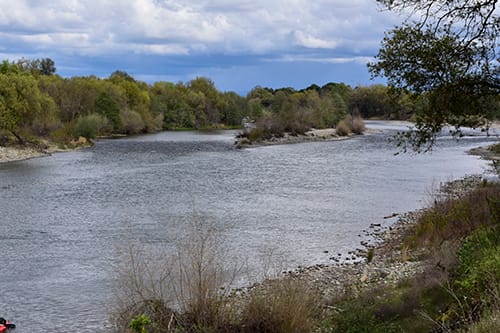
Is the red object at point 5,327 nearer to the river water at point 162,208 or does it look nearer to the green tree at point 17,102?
the river water at point 162,208

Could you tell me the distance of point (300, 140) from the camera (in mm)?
67062

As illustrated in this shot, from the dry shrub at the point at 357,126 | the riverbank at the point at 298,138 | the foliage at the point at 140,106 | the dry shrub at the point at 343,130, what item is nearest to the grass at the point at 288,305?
the foliage at the point at 140,106

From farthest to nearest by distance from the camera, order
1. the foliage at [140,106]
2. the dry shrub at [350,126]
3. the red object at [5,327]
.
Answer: the dry shrub at [350,126] → the foliage at [140,106] → the red object at [5,327]

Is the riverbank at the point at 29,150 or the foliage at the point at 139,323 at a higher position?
the foliage at the point at 139,323

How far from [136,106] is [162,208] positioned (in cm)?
6558

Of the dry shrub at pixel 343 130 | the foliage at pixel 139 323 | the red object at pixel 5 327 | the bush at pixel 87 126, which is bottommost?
the red object at pixel 5 327

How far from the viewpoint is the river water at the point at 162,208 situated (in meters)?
13.6

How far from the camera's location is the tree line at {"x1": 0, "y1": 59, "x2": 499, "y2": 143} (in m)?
50.4

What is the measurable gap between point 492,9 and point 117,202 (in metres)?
18.6

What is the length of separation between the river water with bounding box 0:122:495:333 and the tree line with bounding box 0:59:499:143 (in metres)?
6.50

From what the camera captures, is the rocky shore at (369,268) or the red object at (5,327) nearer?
the red object at (5,327)

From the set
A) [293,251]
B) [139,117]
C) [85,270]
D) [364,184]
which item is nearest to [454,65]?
[293,251]

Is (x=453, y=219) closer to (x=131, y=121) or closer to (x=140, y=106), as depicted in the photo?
(x=131, y=121)

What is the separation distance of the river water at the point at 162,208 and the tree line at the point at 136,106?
21.3 ft
